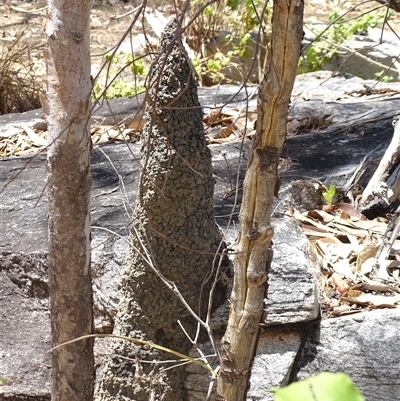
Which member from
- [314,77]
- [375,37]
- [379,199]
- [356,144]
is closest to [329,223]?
[379,199]

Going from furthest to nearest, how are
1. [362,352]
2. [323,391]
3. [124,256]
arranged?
[124,256], [362,352], [323,391]

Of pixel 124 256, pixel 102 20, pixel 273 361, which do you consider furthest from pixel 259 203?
pixel 102 20

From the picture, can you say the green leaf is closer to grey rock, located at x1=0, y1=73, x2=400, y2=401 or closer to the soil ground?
grey rock, located at x1=0, y1=73, x2=400, y2=401

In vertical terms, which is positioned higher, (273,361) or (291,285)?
(291,285)

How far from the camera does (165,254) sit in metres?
2.83

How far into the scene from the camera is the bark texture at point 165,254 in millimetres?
2785

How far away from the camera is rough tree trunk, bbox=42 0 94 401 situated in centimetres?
223

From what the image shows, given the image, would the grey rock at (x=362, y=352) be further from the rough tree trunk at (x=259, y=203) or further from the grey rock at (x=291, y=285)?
the rough tree trunk at (x=259, y=203)

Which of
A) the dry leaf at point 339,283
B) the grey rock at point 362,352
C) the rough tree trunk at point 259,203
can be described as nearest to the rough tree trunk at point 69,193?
the rough tree trunk at point 259,203

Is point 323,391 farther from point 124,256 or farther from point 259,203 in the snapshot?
point 124,256

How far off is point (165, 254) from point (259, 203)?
3.32 ft

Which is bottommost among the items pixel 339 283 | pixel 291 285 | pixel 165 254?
pixel 339 283

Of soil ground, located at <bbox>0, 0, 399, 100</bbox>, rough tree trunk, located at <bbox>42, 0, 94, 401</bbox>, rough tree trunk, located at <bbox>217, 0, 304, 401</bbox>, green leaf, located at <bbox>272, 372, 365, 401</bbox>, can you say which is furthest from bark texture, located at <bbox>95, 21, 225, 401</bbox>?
soil ground, located at <bbox>0, 0, 399, 100</bbox>

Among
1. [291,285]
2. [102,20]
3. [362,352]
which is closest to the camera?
[362,352]
